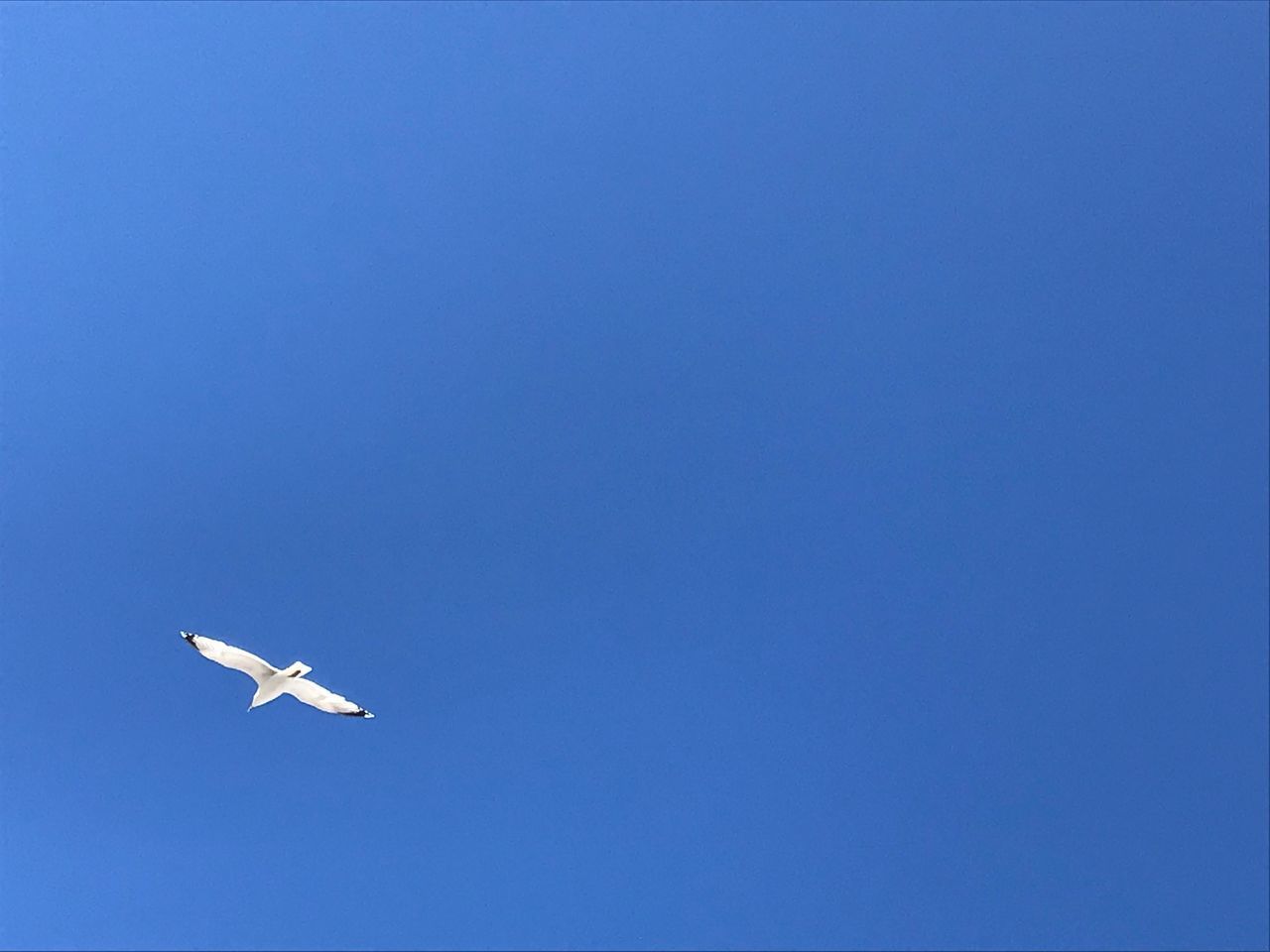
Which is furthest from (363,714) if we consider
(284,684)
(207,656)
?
(207,656)

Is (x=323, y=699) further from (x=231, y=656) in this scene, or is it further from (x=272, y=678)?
(x=231, y=656)

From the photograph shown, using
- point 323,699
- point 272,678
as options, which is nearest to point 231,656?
point 272,678

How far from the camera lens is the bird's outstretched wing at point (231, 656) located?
5574 mm

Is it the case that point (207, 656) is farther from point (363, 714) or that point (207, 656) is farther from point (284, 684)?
point (363, 714)

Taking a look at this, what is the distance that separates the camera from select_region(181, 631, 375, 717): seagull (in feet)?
18.3

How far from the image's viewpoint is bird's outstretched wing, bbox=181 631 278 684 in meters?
5.57

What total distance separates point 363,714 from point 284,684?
1.54ft

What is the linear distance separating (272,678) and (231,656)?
0.25 meters

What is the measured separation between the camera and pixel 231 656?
5590 millimetres

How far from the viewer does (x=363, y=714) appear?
5.70 metres

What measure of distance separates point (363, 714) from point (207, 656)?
0.93 metres

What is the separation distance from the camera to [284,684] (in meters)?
5.64

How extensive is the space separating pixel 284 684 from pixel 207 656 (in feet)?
1.50

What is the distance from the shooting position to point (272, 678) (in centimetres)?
563
